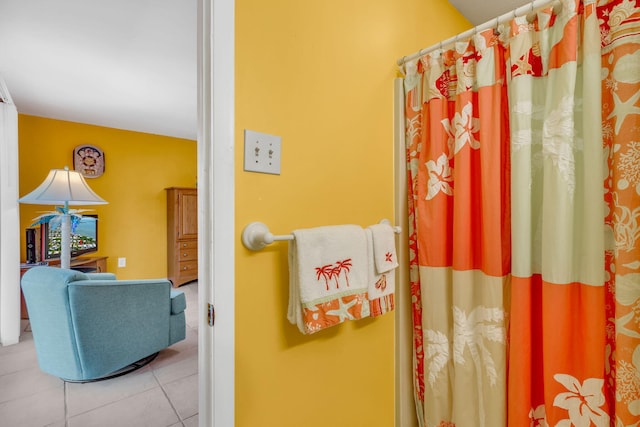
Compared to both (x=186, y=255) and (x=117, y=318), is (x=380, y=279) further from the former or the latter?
(x=186, y=255)

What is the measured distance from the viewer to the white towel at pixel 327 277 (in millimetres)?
810

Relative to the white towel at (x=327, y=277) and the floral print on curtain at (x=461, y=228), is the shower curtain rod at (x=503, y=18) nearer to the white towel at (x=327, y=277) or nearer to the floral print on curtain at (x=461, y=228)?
the floral print on curtain at (x=461, y=228)

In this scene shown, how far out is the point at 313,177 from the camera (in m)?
0.95

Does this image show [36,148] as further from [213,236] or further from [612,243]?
[612,243]

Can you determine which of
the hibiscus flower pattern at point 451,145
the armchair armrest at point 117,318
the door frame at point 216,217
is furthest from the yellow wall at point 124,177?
the hibiscus flower pattern at point 451,145

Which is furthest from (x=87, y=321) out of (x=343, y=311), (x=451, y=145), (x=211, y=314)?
(x=451, y=145)

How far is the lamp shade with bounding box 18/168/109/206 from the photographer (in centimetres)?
269

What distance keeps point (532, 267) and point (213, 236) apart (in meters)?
0.95

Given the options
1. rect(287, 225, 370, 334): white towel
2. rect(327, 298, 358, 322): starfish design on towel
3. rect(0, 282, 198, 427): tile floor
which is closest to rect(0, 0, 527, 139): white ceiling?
rect(287, 225, 370, 334): white towel

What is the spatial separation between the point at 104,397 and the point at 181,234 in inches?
102

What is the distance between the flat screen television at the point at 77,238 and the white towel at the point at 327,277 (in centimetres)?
377

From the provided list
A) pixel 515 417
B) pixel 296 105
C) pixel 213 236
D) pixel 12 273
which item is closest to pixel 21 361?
pixel 12 273

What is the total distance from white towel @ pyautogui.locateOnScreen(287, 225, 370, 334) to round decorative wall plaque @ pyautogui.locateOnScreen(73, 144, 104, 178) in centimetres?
414

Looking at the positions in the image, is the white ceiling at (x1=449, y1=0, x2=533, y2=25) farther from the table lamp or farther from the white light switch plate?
the table lamp
